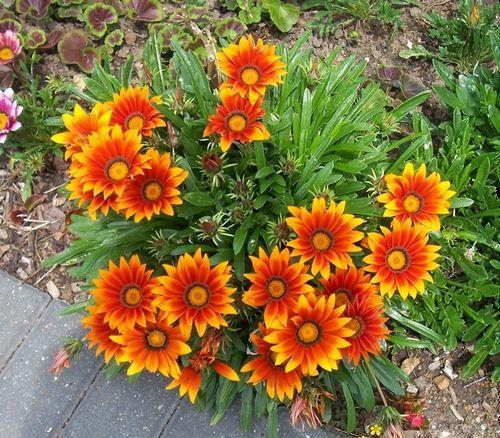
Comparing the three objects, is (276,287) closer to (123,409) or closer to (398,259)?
(398,259)

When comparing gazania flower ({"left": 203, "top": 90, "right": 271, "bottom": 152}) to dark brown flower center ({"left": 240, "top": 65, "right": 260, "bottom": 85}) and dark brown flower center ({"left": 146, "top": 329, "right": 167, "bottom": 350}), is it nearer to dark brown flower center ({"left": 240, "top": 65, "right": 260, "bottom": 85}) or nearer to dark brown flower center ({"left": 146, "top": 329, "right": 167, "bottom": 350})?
dark brown flower center ({"left": 240, "top": 65, "right": 260, "bottom": 85})

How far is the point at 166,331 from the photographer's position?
5.95 feet

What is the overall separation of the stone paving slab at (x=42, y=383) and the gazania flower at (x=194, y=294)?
0.86m

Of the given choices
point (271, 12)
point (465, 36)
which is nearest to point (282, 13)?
point (271, 12)

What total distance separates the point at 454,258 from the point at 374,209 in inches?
19.1

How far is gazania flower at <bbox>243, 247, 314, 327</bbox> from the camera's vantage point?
1.74 metres

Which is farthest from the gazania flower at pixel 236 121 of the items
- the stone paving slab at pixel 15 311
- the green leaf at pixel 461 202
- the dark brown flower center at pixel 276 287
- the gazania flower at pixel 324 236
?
the stone paving slab at pixel 15 311

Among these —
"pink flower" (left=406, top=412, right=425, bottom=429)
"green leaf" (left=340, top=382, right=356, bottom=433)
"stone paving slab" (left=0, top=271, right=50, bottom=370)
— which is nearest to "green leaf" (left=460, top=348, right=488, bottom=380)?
"pink flower" (left=406, top=412, right=425, bottom=429)

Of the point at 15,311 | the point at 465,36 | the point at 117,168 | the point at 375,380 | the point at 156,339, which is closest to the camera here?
the point at 117,168

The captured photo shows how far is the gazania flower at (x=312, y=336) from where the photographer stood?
5.57 feet

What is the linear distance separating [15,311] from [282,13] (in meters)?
1.88

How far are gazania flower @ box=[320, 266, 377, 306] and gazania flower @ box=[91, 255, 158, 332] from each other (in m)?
0.54

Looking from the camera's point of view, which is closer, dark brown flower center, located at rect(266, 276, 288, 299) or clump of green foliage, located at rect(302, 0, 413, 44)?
dark brown flower center, located at rect(266, 276, 288, 299)

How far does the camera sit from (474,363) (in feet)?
7.59
